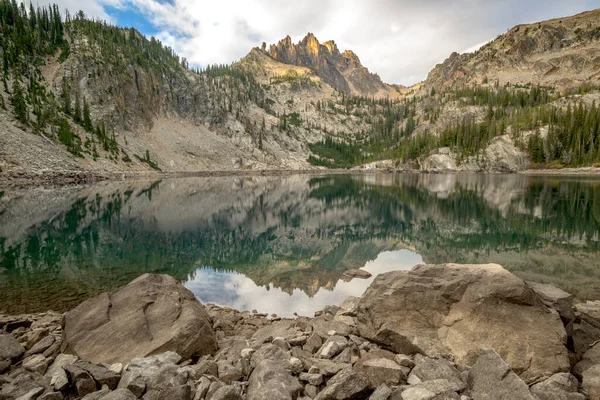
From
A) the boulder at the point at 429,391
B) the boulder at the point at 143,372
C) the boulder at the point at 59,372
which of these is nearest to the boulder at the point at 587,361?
the boulder at the point at 429,391

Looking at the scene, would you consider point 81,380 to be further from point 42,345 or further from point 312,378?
point 312,378

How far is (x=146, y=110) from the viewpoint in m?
130

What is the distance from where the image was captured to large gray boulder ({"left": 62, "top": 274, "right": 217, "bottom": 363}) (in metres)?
8.02

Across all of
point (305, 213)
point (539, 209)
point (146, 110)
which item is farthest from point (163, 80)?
point (539, 209)

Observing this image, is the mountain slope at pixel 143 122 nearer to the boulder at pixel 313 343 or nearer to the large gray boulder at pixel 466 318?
the boulder at pixel 313 343

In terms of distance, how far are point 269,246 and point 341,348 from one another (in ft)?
53.1

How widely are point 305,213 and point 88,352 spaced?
3234cm

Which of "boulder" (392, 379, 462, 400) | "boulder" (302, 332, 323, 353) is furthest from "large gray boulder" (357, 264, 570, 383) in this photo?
"boulder" (392, 379, 462, 400)

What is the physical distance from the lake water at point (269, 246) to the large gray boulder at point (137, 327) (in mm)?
4544

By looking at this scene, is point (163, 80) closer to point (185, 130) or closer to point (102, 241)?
point (185, 130)

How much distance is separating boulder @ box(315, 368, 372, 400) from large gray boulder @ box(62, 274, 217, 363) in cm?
411

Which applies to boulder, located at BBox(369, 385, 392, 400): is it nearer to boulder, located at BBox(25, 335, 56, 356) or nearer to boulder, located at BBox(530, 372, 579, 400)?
boulder, located at BBox(530, 372, 579, 400)

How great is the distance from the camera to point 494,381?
20.1ft

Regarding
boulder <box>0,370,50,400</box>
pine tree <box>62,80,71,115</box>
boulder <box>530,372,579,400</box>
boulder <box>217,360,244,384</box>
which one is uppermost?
pine tree <box>62,80,71,115</box>
